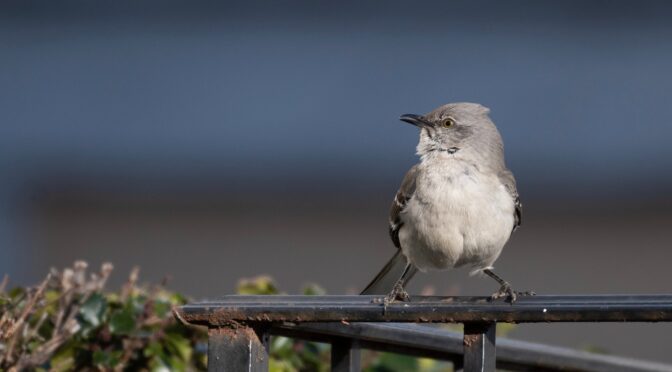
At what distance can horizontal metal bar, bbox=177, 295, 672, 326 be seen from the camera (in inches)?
93.2

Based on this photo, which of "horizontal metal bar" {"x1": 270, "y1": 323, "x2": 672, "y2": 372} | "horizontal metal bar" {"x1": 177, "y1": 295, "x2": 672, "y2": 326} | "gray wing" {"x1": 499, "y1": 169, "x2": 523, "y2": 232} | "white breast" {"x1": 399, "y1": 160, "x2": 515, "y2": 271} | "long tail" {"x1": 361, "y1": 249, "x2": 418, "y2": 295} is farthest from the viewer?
"gray wing" {"x1": 499, "y1": 169, "x2": 523, "y2": 232}

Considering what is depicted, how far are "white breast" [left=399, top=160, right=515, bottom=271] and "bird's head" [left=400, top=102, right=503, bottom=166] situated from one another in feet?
0.56

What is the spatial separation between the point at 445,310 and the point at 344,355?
759 mm

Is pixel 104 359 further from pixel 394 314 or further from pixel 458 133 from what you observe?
pixel 458 133

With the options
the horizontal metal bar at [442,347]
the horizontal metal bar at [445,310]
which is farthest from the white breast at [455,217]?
the horizontal metal bar at [445,310]

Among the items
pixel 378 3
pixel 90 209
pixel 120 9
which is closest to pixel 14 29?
pixel 120 9

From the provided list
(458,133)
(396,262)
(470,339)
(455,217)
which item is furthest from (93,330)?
(470,339)

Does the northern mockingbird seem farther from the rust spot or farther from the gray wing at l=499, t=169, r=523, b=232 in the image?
the rust spot

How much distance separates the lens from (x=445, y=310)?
2475mm

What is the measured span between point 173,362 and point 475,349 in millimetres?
1756

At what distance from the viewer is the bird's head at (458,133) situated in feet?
15.0

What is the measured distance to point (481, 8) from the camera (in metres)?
8.27

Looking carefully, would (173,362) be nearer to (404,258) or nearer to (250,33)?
(404,258)

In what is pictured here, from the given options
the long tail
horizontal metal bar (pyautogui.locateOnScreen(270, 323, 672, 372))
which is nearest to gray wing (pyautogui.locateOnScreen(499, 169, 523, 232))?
the long tail
